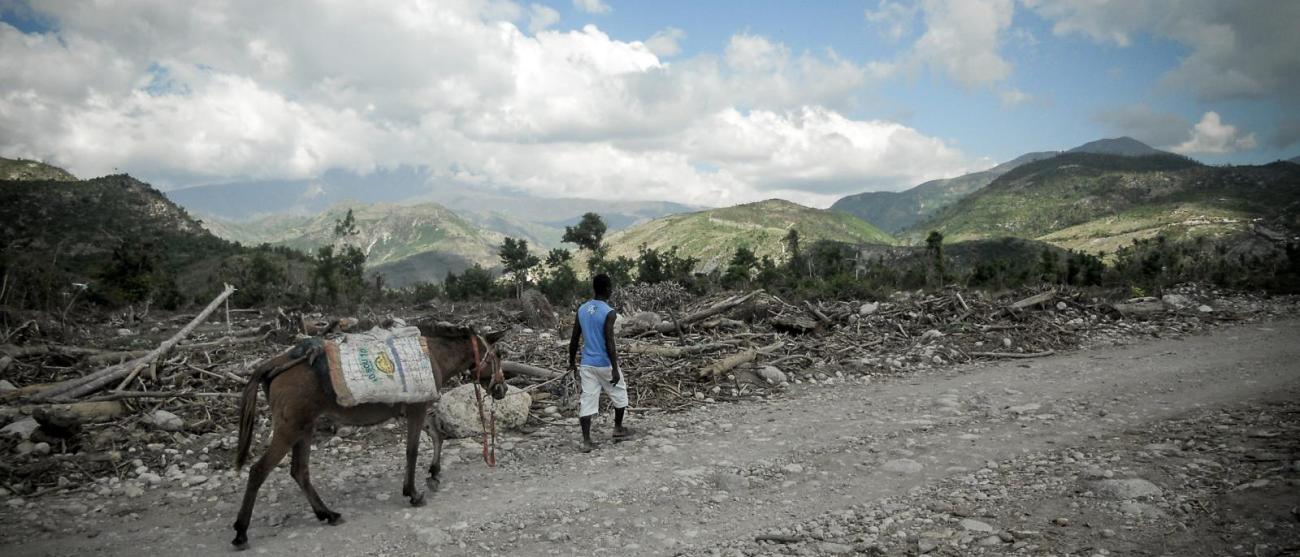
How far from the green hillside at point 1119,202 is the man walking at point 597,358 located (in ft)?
365

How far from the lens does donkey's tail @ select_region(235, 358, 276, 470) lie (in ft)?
15.5

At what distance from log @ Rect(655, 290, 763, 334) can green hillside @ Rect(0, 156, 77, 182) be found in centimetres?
13478

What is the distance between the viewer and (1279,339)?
11.4m

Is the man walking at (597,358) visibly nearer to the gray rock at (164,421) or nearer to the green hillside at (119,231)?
the gray rock at (164,421)

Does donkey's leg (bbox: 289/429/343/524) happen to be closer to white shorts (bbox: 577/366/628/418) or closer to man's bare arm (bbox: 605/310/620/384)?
white shorts (bbox: 577/366/628/418)

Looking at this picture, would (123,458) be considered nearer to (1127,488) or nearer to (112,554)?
(112,554)

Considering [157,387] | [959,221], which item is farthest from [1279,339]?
[959,221]

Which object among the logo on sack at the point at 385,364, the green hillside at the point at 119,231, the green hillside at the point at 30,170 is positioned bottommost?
the logo on sack at the point at 385,364

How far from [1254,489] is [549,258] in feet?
119

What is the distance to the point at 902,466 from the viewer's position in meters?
5.70

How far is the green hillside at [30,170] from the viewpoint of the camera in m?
101

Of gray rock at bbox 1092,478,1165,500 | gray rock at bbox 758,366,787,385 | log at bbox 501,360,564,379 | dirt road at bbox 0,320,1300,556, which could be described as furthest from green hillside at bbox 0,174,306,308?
gray rock at bbox 1092,478,1165,500

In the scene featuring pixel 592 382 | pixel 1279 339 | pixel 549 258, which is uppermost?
pixel 549 258

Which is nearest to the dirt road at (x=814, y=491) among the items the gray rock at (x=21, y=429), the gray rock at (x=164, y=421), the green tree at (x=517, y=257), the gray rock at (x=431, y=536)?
the gray rock at (x=431, y=536)
